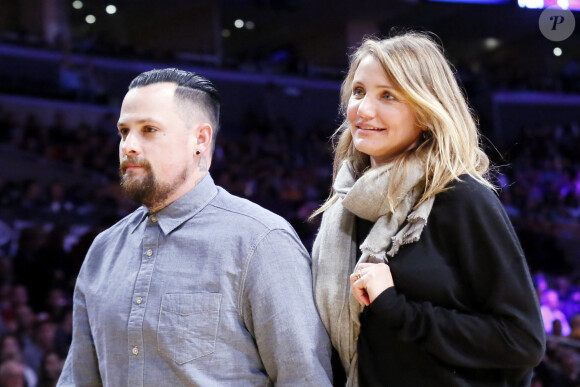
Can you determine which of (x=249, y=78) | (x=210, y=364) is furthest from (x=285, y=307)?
(x=249, y=78)

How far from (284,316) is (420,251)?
359 mm

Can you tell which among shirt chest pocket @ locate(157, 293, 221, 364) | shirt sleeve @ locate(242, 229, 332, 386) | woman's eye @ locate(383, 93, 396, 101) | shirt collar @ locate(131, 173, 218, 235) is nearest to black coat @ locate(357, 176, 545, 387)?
shirt sleeve @ locate(242, 229, 332, 386)

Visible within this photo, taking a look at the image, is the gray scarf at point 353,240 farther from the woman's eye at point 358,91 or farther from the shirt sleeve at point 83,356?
the shirt sleeve at point 83,356

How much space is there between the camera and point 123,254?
2064 millimetres

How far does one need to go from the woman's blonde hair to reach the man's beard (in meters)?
0.58

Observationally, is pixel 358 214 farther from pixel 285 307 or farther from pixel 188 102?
pixel 188 102

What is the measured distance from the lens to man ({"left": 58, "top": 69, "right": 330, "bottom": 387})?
6.14 feet

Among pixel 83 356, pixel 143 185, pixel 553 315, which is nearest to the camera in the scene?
pixel 143 185

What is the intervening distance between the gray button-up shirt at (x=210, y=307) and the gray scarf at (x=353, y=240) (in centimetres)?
5

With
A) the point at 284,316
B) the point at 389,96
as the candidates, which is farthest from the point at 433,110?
the point at 284,316

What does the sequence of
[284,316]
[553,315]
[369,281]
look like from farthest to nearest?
[553,315]
[284,316]
[369,281]

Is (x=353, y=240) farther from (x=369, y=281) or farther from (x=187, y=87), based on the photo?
(x=187, y=87)

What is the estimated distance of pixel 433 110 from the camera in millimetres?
1806

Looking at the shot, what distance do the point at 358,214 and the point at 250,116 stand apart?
13.9 meters
